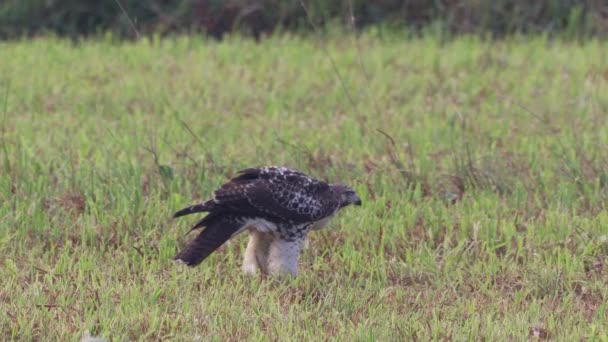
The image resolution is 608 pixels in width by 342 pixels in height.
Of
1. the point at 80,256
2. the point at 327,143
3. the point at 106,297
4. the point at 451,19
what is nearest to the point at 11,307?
the point at 106,297

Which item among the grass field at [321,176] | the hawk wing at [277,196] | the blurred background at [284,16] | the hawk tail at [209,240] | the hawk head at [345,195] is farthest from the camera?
the blurred background at [284,16]

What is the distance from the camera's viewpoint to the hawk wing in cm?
557

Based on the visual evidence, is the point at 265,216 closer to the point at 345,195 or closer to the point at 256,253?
the point at 256,253

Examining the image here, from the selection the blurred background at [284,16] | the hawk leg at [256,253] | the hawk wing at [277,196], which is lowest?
the blurred background at [284,16]

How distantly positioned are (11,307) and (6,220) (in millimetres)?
1225

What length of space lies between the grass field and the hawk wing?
1.03ft

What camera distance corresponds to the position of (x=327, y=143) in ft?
26.4

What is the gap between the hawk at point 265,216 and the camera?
5.55m

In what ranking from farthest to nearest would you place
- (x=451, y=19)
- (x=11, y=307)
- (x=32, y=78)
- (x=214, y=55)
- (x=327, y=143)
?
(x=451, y=19), (x=214, y=55), (x=32, y=78), (x=327, y=143), (x=11, y=307)

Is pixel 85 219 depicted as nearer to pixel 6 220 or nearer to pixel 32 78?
pixel 6 220

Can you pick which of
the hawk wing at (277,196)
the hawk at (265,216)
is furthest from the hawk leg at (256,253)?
the hawk wing at (277,196)

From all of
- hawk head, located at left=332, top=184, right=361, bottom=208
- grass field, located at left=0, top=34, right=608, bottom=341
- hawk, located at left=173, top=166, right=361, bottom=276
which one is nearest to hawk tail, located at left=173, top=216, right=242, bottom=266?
hawk, located at left=173, top=166, right=361, bottom=276

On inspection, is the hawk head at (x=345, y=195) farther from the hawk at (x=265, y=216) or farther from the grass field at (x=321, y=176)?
the grass field at (x=321, y=176)

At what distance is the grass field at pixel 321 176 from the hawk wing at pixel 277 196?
12.4 inches
